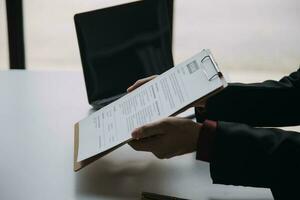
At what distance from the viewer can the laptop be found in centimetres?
107

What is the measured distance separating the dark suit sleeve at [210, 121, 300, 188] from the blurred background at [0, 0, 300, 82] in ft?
5.01

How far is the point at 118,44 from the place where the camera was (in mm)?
1092

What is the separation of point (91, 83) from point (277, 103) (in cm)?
49

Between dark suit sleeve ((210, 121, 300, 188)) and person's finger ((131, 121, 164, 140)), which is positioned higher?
person's finger ((131, 121, 164, 140))

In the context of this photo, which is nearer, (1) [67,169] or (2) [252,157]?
(2) [252,157]

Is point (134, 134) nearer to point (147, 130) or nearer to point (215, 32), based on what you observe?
point (147, 130)

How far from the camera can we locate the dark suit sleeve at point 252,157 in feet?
2.40

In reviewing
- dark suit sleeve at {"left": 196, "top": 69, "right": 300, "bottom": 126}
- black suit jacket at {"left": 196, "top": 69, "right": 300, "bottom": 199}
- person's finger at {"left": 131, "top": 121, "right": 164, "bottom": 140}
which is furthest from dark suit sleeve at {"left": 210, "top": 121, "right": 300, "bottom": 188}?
dark suit sleeve at {"left": 196, "top": 69, "right": 300, "bottom": 126}

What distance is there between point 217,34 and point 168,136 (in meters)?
1.66

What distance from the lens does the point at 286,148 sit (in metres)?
0.73

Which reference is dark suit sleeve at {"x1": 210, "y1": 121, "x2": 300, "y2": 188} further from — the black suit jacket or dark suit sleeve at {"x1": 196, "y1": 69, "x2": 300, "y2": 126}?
dark suit sleeve at {"x1": 196, "y1": 69, "x2": 300, "y2": 126}

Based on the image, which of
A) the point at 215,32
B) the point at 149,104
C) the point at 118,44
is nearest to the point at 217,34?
the point at 215,32

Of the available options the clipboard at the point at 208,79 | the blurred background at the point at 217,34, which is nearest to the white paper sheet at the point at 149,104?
the clipboard at the point at 208,79

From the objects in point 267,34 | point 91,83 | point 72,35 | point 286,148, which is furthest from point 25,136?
point 267,34
